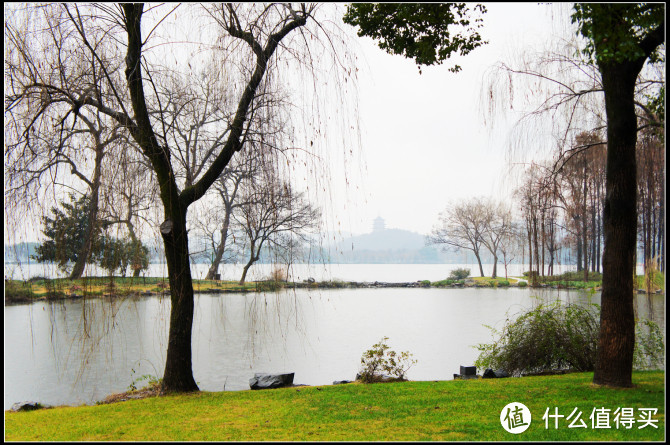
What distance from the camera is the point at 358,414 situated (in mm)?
3562

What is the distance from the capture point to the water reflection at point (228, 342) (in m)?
5.48

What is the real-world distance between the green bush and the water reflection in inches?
23.2

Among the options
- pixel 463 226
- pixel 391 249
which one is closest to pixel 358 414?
pixel 463 226

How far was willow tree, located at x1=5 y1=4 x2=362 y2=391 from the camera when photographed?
152 inches

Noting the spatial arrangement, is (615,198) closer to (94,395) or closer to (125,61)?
(125,61)

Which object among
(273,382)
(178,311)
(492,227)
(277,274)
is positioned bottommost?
(273,382)

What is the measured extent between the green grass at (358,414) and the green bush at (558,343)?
83cm

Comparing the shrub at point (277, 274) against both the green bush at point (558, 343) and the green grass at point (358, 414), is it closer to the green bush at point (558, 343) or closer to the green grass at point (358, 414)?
the green grass at point (358, 414)

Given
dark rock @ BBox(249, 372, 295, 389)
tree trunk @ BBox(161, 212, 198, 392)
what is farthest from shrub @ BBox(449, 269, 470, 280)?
tree trunk @ BBox(161, 212, 198, 392)

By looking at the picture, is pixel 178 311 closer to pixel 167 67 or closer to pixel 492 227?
pixel 167 67

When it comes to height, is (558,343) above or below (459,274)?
above

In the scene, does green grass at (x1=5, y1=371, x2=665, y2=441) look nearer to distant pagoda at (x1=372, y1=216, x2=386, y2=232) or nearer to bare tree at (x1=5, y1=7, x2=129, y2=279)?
bare tree at (x1=5, y1=7, x2=129, y2=279)

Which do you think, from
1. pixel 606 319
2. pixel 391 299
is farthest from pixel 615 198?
pixel 391 299

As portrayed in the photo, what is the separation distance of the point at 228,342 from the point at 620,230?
644 cm
